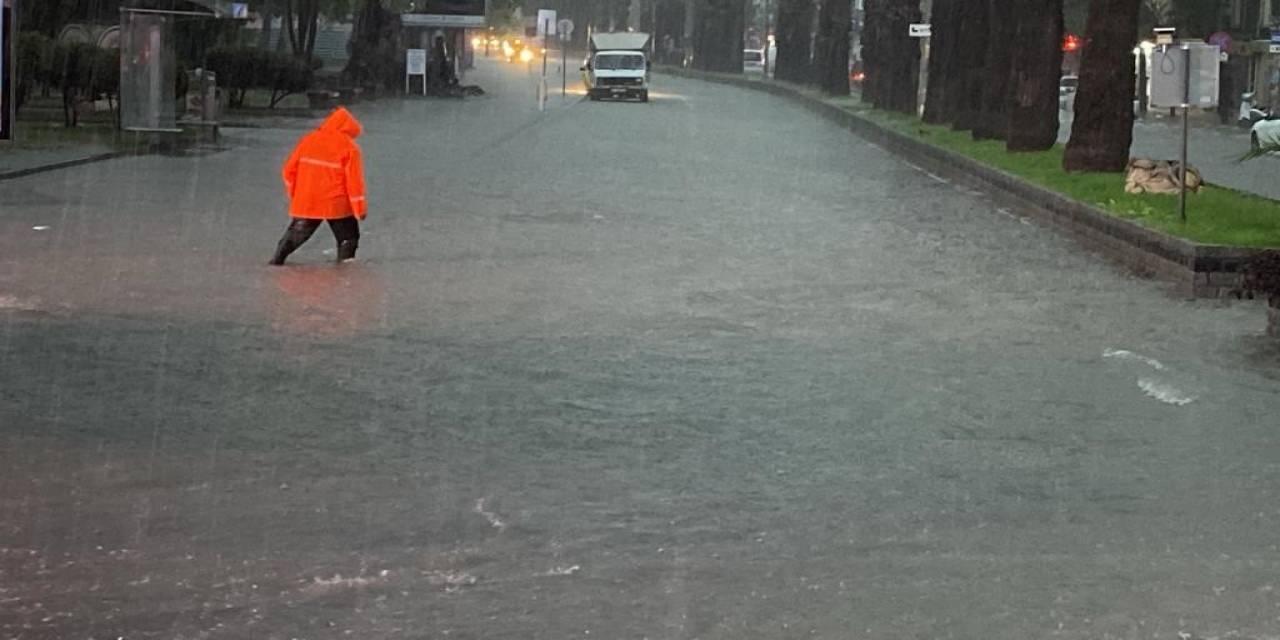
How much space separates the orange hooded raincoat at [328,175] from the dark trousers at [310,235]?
0.07 m

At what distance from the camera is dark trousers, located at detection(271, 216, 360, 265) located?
17.7 m

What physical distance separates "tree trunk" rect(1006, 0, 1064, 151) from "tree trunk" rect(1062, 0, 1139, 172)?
5336mm

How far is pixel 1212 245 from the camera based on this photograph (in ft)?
58.3

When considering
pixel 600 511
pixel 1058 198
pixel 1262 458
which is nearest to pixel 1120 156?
pixel 1058 198

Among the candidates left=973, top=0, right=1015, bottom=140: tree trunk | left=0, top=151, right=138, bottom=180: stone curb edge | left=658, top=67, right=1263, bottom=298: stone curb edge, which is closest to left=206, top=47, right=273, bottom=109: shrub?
left=658, top=67, right=1263, bottom=298: stone curb edge

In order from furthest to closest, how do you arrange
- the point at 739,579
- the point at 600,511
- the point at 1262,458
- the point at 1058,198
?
the point at 1058,198 < the point at 1262,458 < the point at 600,511 < the point at 739,579

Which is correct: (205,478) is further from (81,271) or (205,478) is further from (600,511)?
(81,271)

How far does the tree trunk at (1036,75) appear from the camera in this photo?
3428 cm

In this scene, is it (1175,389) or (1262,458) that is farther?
(1175,389)

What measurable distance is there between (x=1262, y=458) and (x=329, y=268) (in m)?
9.19

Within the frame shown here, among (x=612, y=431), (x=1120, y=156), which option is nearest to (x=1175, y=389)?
(x=612, y=431)

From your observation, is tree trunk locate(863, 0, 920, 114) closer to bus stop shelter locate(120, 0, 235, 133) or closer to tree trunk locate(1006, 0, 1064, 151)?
tree trunk locate(1006, 0, 1064, 151)

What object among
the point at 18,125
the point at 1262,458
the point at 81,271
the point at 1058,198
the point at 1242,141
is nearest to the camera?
the point at 1262,458

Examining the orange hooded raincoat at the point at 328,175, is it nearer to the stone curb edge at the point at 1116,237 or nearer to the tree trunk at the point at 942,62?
the stone curb edge at the point at 1116,237
